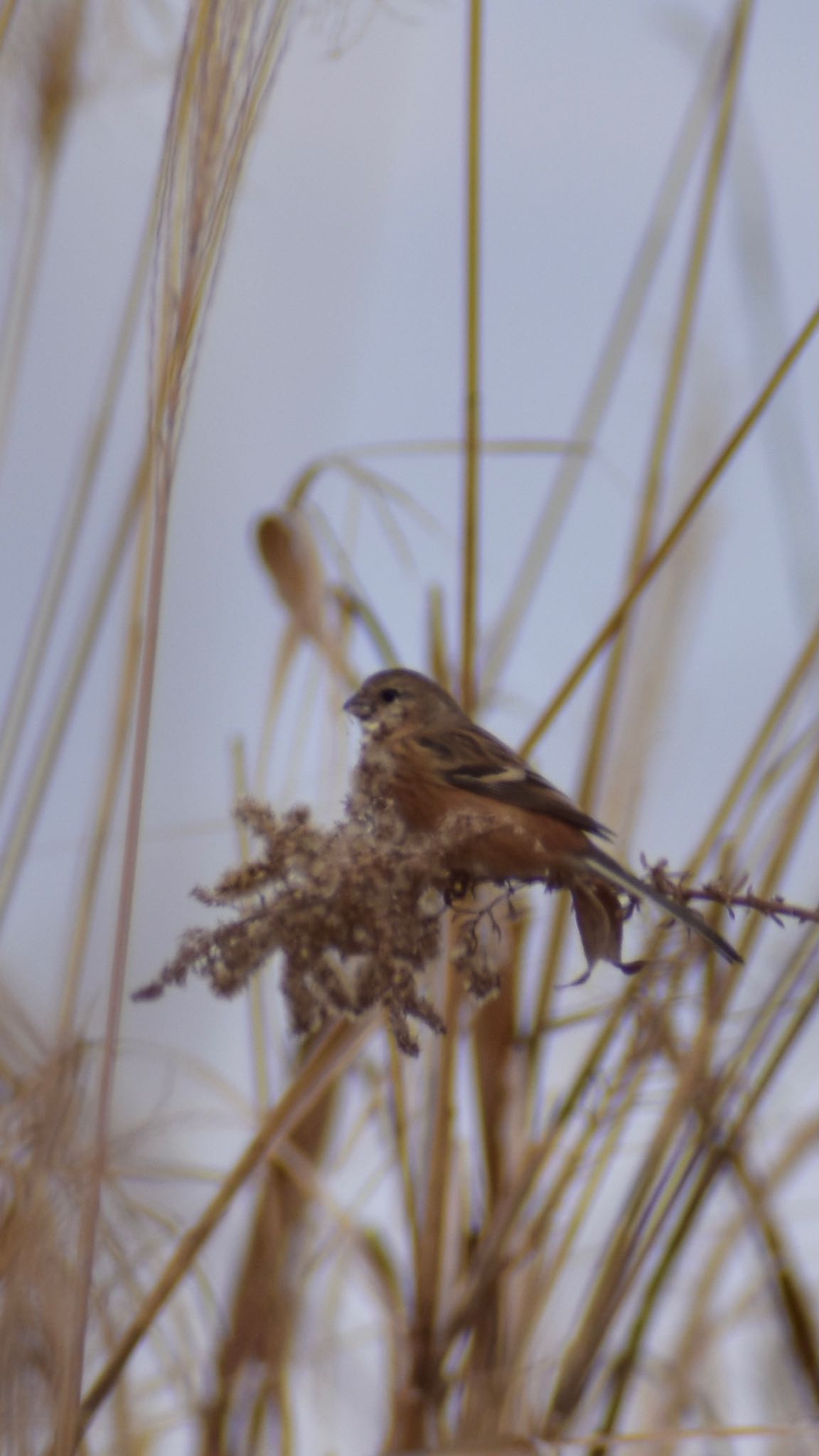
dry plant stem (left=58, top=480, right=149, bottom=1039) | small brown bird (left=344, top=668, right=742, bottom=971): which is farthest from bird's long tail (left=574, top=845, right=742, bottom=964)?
dry plant stem (left=58, top=480, right=149, bottom=1039)

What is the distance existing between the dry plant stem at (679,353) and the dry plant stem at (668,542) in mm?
108

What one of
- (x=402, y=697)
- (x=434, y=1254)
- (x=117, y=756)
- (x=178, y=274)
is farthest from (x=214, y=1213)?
(x=178, y=274)

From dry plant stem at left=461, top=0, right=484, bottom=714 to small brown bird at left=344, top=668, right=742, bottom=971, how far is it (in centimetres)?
11

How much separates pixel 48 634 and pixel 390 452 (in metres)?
0.63

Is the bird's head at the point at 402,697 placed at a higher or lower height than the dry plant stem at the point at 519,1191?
higher

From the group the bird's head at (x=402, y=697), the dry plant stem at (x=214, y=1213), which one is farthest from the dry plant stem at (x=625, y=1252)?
the bird's head at (x=402, y=697)

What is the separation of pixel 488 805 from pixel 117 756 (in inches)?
19.2

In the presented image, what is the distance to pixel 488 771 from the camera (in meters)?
1.77

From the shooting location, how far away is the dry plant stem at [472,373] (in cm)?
158

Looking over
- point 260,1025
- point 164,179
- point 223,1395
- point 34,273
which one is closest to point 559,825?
point 260,1025

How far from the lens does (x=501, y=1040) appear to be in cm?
183

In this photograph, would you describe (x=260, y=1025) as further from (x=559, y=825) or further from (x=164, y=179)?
(x=164, y=179)

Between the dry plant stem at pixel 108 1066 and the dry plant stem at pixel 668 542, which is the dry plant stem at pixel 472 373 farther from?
the dry plant stem at pixel 108 1066

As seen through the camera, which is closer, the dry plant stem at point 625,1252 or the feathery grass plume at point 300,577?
the dry plant stem at point 625,1252
